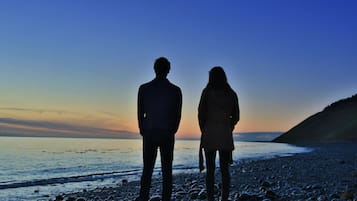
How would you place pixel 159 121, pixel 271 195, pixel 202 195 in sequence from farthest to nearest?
pixel 202 195, pixel 271 195, pixel 159 121

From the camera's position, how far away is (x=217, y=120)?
294 inches

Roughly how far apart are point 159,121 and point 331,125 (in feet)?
366

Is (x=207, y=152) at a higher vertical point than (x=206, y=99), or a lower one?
lower

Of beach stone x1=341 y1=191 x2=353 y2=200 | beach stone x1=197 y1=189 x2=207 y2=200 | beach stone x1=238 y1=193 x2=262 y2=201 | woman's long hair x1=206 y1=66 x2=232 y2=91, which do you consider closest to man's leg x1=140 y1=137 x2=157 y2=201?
woman's long hair x1=206 y1=66 x2=232 y2=91

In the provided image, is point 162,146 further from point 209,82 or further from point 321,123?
point 321,123

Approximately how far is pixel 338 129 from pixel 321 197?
10127cm

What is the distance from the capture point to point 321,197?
9.44 meters

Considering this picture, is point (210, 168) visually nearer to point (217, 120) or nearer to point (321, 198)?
point (217, 120)

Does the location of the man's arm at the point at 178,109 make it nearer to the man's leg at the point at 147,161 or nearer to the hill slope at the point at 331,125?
the man's leg at the point at 147,161

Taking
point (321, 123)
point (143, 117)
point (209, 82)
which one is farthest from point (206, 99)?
point (321, 123)

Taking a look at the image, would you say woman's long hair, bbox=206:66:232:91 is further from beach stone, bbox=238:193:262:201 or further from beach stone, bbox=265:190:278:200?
beach stone, bbox=265:190:278:200

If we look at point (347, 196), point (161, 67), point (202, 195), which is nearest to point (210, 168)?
point (161, 67)

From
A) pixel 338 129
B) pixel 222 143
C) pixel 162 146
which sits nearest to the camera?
pixel 162 146

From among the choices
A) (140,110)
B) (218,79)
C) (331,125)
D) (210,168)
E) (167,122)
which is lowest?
(210,168)
